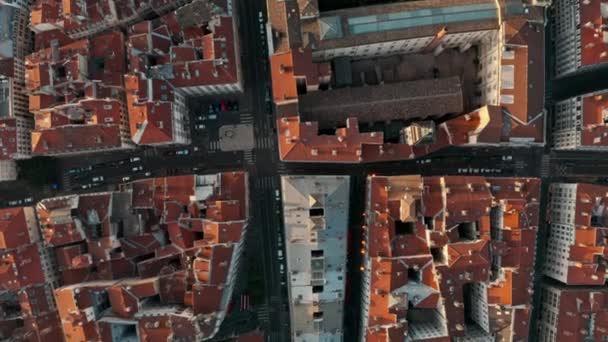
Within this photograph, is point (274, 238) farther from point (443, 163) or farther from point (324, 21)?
point (324, 21)

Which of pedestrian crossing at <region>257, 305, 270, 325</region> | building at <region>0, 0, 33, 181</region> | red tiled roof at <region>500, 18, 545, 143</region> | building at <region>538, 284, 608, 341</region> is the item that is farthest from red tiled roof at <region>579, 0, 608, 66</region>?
building at <region>0, 0, 33, 181</region>

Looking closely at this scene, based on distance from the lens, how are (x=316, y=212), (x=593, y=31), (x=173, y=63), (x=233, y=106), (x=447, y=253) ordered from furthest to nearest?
(x=233, y=106) → (x=316, y=212) → (x=447, y=253) → (x=173, y=63) → (x=593, y=31)

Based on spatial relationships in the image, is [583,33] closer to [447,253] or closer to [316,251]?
[447,253]

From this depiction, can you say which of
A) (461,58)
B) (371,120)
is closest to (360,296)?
(371,120)

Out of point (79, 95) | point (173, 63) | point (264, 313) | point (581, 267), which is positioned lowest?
point (264, 313)

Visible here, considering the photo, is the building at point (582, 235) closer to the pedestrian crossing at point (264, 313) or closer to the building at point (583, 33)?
the building at point (583, 33)

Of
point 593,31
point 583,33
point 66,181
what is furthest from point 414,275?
point 66,181

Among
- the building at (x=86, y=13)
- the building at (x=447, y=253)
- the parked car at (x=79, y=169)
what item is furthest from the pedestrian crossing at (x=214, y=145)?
the building at (x=447, y=253)
